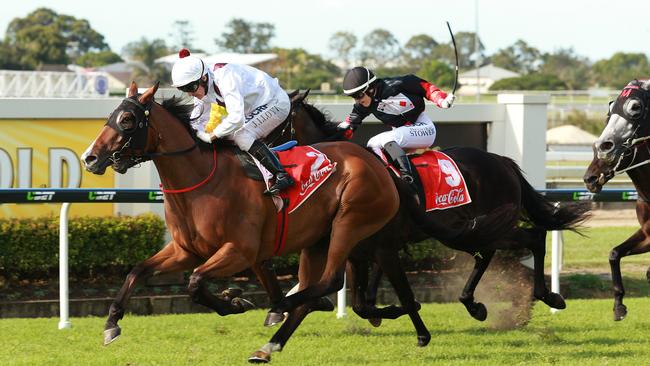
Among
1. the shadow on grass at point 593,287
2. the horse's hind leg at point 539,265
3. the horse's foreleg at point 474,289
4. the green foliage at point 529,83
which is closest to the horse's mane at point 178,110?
the horse's foreleg at point 474,289

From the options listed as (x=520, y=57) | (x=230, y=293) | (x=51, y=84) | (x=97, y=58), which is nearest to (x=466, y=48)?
(x=520, y=57)

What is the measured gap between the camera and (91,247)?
30.9ft

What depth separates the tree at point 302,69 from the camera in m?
60.3

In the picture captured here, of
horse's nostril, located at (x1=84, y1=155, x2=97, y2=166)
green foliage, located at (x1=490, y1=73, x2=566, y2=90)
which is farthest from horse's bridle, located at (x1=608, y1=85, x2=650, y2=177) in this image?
green foliage, located at (x1=490, y1=73, x2=566, y2=90)

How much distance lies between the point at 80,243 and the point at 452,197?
3.83 metres

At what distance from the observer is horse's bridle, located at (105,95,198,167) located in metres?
5.48

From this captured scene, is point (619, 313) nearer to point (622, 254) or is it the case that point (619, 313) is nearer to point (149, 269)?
A: point (622, 254)

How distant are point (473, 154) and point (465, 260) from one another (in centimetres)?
282

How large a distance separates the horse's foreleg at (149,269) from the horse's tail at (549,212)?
2.90m

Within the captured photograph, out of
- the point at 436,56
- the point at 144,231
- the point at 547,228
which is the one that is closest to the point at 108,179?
the point at 144,231

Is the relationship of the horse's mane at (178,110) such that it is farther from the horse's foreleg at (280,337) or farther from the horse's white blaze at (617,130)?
the horse's white blaze at (617,130)

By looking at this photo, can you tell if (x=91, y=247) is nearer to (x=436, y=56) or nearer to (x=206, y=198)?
(x=206, y=198)

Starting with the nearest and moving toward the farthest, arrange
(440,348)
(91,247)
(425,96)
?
(440,348) < (425,96) < (91,247)

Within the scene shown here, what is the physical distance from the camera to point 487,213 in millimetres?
7309
